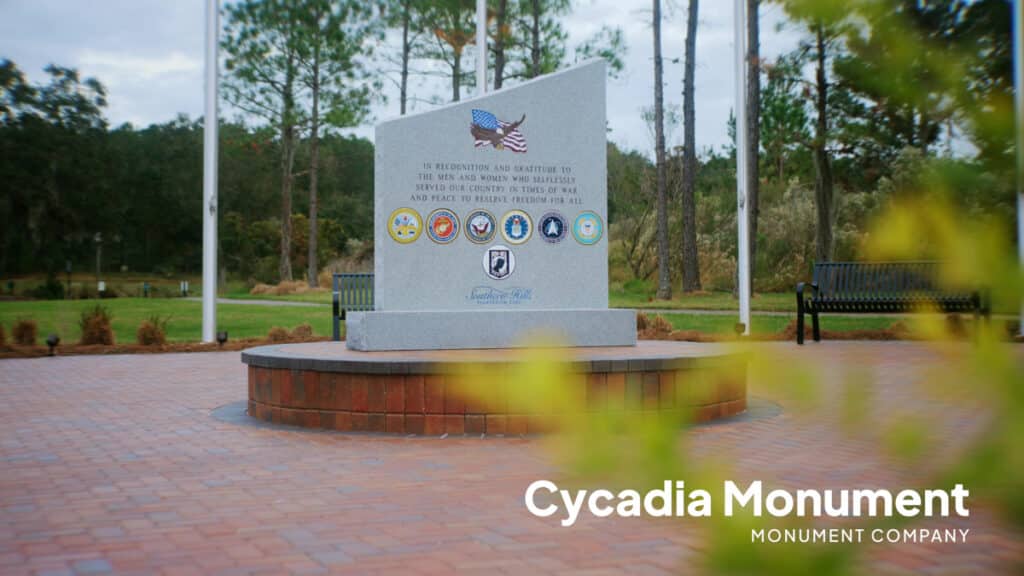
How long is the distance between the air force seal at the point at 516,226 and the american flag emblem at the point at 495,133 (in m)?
0.61

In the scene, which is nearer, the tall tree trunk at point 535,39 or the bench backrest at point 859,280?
the bench backrest at point 859,280

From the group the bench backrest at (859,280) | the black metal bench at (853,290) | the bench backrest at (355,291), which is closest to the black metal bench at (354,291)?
the bench backrest at (355,291)

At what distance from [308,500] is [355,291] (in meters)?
10.1

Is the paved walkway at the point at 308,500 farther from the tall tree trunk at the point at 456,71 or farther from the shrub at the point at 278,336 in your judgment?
the tall tree trunk at the point at 456,71

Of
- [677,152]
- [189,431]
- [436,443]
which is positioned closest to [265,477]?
[436,443]

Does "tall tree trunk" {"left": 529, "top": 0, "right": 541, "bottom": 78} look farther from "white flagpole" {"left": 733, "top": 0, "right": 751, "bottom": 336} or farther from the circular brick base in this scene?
the circular brick base

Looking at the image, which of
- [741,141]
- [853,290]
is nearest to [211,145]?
[741,141]

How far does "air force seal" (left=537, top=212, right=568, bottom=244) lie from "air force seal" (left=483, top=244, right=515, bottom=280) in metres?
0.39

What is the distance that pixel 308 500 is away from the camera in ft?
15.3

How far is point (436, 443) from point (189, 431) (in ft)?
6.47

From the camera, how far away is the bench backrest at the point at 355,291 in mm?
14430

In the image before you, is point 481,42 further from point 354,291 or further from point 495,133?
point 495,133

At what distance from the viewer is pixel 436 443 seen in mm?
6242

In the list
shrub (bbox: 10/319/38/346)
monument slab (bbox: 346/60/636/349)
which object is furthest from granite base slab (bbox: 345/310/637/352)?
shrub (bbox: 10/319/38/346)
